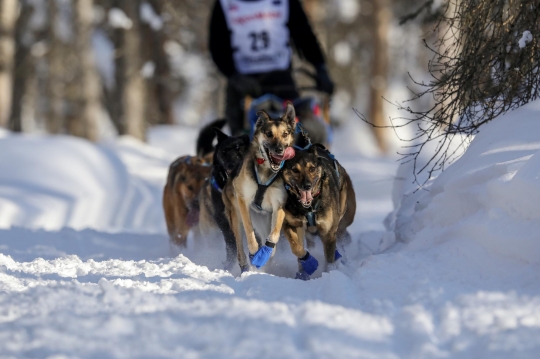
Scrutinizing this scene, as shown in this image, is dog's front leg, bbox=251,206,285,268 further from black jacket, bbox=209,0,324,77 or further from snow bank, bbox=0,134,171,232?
snow bank, bbox=0,134,171,232

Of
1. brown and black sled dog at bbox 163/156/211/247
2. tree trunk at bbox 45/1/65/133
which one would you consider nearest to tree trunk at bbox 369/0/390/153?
tree trunk at bbox 45/1/65/133

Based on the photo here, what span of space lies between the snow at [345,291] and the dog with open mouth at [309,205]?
44cm

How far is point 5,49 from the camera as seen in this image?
563 inches

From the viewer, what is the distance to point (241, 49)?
23.9 feet

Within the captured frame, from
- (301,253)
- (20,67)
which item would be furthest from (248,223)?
(20,67)

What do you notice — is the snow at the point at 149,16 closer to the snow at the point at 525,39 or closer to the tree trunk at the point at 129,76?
the tree trunk at the point at 129,76

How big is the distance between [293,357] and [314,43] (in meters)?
4.89

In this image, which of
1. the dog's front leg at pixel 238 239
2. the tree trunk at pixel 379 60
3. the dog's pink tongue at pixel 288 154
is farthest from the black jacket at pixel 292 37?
the tree trunk at pixel 379 60

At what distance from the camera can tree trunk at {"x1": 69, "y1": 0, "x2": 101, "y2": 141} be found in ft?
51.0

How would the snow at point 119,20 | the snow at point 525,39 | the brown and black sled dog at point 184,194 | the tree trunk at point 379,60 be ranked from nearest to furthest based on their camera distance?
the snow at point 525,39
the brown and black sled dog at point 184,194
the snow at point 119,20
the tree trunk at point 379,60

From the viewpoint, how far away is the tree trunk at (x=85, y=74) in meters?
15.5

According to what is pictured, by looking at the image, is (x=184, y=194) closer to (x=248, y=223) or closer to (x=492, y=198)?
(x=248, y=223)

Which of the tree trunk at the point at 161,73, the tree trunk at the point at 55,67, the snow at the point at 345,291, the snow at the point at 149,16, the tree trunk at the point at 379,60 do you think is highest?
the tree trunk at the point at 379,60

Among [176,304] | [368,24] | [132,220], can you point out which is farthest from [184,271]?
[368,24]
